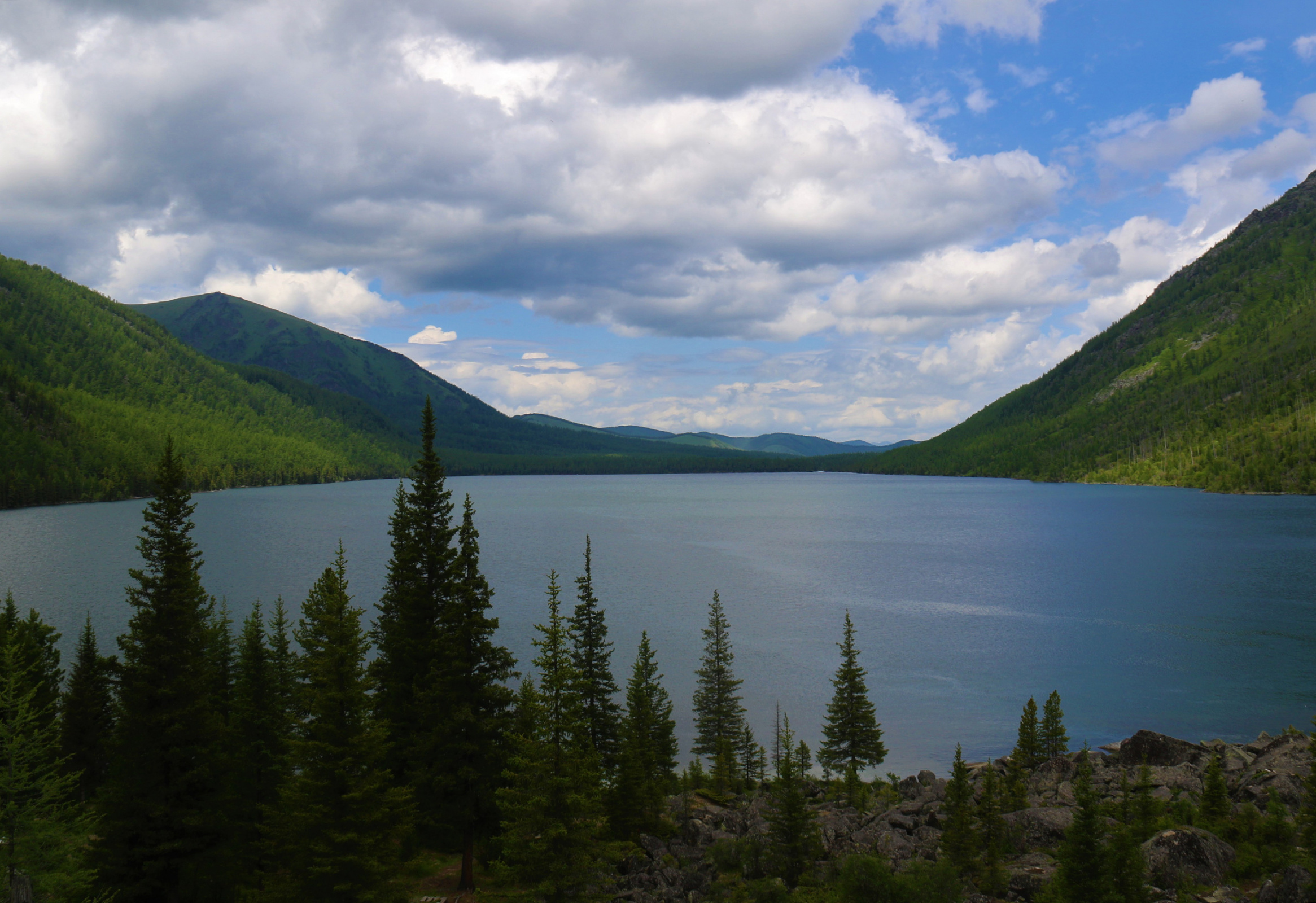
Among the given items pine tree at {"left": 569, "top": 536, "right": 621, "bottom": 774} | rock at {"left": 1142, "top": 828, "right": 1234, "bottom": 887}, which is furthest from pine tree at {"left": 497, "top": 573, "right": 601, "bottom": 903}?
rock at {"left": 1142, "top": 828, "right": 1234, "bottom": 887}

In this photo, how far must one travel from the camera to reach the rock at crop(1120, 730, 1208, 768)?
3575cm

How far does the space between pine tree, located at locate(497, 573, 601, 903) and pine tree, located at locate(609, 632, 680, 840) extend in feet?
21.9

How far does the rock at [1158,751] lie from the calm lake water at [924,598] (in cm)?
841

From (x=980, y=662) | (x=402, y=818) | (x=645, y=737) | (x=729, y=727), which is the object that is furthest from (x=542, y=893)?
(x=980, y=662)

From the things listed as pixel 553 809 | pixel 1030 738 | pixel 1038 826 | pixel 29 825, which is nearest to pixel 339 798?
pixel 553 809

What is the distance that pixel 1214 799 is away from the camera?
84.5 ft

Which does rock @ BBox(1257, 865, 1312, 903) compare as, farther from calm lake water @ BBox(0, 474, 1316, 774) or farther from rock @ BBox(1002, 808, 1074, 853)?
calm lake water @ BBox(0, 474, 1316, 774)

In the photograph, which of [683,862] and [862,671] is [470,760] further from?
[862,671]

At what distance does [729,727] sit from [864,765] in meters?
8.24

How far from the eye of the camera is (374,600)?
80250 millimetres

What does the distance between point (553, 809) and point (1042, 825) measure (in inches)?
702

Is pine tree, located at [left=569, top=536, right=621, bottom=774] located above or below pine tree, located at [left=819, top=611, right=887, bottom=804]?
above

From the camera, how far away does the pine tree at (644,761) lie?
97.6 feet

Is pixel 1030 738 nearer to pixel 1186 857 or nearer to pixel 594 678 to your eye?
pixel 1186 857
